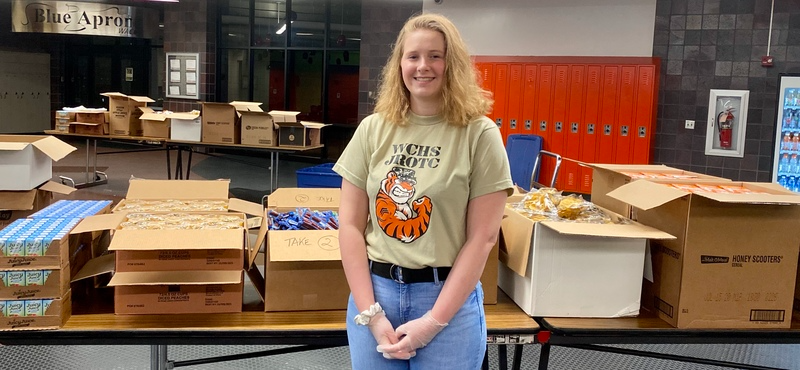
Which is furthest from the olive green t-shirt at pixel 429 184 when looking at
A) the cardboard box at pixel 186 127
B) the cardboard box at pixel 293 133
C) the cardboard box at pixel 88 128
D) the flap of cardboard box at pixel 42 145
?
the cardboard box at pixel 88 128

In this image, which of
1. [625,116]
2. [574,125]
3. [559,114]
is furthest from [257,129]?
[625,116]

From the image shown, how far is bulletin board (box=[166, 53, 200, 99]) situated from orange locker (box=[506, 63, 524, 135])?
591 cm

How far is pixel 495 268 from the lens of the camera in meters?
2.23

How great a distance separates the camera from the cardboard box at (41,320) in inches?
76.1

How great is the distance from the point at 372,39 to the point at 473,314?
859cm

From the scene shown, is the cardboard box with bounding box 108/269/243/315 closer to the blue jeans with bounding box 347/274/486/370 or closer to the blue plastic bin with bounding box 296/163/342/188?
the blue jeans with bounding box 347/274/486/370

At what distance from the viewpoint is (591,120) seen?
319 inches

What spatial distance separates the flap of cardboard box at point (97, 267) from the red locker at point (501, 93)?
6.58 metres

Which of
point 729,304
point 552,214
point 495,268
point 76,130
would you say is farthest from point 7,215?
point 76,130

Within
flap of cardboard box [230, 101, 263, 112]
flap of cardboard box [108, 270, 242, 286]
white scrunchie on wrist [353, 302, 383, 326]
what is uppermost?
flap of cardboard box [230, 101, 263, 112]

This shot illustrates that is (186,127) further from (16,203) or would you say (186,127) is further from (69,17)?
(69,17)

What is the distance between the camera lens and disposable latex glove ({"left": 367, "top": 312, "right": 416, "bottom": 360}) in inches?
63.4

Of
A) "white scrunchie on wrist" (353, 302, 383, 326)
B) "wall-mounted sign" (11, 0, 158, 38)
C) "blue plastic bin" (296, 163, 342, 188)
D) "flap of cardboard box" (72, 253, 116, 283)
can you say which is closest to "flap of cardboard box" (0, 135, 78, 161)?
"flap of cardboard box" (72, 253, 116, 283)

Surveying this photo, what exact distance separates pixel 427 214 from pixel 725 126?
6.84 m
